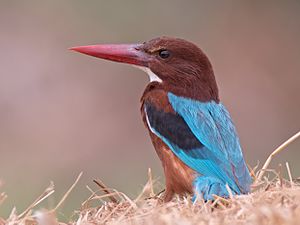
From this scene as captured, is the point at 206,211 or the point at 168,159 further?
the point at 168,159

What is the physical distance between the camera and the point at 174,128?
20.0 ft

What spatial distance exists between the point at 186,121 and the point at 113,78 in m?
6.67

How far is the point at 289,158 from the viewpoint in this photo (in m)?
10.4

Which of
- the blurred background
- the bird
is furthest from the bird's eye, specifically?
the blurred background

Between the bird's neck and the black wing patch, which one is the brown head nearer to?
the bird's neck

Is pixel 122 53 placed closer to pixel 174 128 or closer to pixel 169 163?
pixel 174 128

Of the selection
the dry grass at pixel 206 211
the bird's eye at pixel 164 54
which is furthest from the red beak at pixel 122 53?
the dry grass at pixel 206 211

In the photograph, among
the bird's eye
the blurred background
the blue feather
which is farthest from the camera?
the blurred background

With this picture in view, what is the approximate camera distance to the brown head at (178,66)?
20.8 feet

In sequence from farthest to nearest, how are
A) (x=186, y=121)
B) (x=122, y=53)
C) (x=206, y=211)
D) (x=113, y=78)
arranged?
(x=113, y=78) → (x=122, y=53) → (x=186, y=121) → (x=206, y=211)

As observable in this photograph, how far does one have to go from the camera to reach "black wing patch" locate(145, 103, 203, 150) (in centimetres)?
604

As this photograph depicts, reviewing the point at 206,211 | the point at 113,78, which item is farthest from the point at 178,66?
the point at 113,78

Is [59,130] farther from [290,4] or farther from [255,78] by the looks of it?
[290,4]

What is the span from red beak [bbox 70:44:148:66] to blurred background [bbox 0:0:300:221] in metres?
3.83
